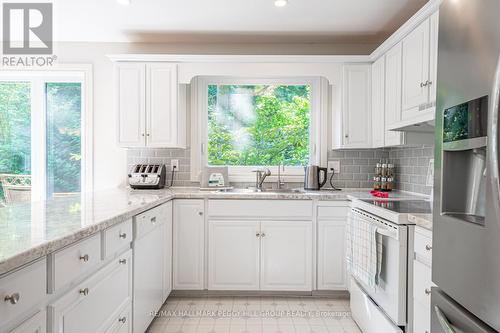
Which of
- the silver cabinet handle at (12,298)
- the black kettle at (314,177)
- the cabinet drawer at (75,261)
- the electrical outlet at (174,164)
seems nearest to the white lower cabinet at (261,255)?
the black kettle at (314,177)

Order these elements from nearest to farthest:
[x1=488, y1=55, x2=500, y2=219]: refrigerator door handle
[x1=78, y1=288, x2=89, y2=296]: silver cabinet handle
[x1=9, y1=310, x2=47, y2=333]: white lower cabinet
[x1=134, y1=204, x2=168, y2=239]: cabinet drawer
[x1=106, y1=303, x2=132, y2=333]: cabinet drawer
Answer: [x1=488, y1=55, x2=500, y2=219]: refrigerator door handle, [x1=9, y1=310, x2=47, y2=333]: white lower cabinet, [x1=78, y1=288, x2=89, y2=296]: silver cabinet handle, [x1=106, y1=303, x2=132, y2=333]: cabinet drawer, [x1=134, y1=204, x2=168, y2=239]: cabinet drawer

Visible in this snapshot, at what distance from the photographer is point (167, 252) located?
2682 millimetres

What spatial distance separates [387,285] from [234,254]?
134 centimetres

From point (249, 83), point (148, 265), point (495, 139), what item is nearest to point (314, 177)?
point (249, 83)

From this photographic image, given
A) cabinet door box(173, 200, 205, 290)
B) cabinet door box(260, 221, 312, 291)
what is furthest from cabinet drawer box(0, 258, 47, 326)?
cabinet door box(260, 221, 312, 291)

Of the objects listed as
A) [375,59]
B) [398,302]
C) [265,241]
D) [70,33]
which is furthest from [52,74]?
[398,302]

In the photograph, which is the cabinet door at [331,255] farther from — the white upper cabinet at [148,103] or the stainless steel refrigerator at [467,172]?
the stainless steel refrigerator at [467,172]

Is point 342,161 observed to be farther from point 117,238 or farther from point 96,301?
point 96,301

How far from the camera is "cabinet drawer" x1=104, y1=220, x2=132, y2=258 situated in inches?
58.8

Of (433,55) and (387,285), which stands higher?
(433,55)

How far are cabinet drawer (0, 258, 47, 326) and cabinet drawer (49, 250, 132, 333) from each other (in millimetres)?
122

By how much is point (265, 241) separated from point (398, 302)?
1270 mm

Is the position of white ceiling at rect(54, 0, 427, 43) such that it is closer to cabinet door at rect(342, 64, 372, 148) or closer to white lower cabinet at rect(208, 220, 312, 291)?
cabinet door at rect(342, 64, 372, 148)

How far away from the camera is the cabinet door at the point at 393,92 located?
8.19 ft
